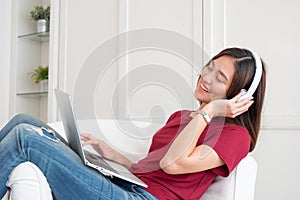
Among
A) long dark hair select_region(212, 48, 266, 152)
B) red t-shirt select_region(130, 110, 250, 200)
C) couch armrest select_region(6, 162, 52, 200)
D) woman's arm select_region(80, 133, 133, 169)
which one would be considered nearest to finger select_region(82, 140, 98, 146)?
woman's arm select_region(80, 133, 133, 169)

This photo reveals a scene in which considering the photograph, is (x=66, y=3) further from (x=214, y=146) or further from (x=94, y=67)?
(x=214, y=146)

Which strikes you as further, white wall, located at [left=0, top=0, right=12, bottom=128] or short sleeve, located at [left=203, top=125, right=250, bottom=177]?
white wall, located at [left=0, top=0, right=12, bottom=128]

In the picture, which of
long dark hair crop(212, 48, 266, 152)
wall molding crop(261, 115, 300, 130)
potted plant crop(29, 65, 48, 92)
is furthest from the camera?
potted plant crop(29, 65, 48, 92)

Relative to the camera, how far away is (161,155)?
1253 millimetres

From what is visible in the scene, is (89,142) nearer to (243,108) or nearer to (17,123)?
(17,123)

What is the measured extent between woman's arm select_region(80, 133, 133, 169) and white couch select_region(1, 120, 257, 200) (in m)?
0.13

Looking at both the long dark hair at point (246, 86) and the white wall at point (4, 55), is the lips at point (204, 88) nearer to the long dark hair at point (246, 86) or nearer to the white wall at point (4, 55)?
the long dark hair at point (246, 86)

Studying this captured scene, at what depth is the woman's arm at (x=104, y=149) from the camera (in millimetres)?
1311

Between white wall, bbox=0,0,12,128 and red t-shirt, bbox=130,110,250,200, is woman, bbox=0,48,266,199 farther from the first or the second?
white wall, bbox=0,0,12,128

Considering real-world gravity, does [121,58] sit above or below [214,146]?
above

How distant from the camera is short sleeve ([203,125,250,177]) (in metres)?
1.06

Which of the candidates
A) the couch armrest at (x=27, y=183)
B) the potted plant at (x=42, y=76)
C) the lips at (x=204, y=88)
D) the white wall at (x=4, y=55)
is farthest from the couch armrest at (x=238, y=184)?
the white wall at (x=4, y=55)

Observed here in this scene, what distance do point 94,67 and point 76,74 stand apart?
0.58ft

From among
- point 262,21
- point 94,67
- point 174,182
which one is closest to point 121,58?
point 94,67
